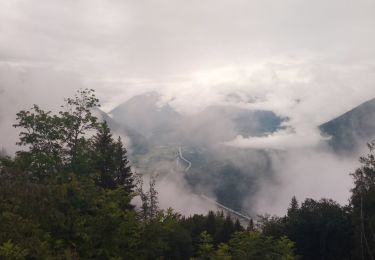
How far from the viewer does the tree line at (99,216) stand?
16872 mm

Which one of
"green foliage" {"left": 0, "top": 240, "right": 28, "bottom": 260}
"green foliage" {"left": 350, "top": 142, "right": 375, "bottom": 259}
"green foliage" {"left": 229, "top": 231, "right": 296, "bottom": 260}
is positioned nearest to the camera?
"green foliage" {"left": 0, "top": 240, "right": 28, "bottom": 260}

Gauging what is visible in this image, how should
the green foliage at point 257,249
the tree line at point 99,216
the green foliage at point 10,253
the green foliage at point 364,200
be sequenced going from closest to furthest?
the green foliage at point 10,253 → the tree line at point 99,216 → the green foliage at point 257,249 → the green foliage at point 364,200

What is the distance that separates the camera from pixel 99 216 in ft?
60.8

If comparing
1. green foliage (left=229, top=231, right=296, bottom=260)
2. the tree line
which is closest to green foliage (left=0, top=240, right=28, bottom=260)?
the tree line

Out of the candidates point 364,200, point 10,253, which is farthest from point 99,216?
point 364,200

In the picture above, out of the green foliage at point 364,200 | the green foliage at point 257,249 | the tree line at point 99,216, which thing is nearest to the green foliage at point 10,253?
the tree line at point 99,216

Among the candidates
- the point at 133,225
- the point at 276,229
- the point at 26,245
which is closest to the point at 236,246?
the point at 133,225

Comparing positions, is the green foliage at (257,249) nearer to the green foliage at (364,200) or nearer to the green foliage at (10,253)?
the green foliage at (10,253)

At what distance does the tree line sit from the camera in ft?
55.4

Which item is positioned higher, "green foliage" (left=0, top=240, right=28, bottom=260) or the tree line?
the tree line

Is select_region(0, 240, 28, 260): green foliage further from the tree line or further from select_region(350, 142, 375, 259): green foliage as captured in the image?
select_region(350, 142, 375, 259): green foliage

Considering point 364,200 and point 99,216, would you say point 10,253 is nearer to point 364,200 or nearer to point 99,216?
point 99,216

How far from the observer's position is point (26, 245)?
45.3 ft

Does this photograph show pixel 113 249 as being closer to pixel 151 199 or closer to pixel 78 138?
pixel 78 138
